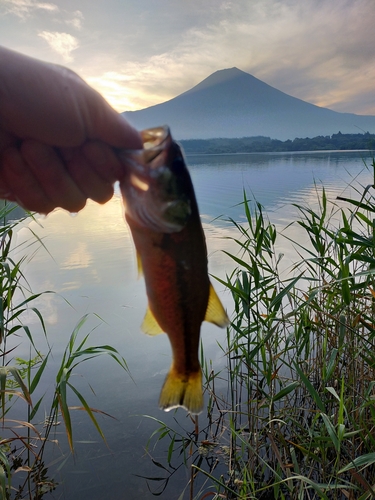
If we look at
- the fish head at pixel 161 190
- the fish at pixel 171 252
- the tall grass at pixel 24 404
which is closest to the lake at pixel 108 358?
the tall grass at pixel 24 404

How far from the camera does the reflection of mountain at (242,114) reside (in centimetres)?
12739

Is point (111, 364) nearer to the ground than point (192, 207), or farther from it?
nearer to the ground

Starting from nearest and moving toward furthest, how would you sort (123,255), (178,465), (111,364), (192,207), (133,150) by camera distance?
(192,207) → (133,150) → (178,465) → (111,364) → (123,255)

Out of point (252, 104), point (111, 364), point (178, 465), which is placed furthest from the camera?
point (252, 104)

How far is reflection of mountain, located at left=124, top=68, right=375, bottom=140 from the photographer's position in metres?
127

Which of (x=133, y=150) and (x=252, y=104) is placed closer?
(x=133, y=150)

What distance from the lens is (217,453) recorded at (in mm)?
4203

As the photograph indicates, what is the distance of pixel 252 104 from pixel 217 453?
531 feet

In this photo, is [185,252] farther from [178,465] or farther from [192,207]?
[178,465]

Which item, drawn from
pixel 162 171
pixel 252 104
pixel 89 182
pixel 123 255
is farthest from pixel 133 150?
pixel 252 104

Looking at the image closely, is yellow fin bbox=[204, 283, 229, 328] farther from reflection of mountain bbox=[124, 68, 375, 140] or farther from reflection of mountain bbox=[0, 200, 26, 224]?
reflection of mountain bbox=[124, 68, 375, 140]

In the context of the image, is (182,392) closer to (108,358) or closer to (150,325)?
(150,325)

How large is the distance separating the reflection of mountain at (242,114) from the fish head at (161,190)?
369ft

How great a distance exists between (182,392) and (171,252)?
68 cm
